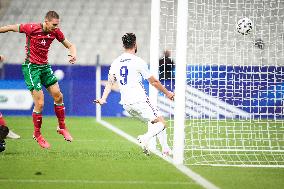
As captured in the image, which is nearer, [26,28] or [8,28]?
[8,28]

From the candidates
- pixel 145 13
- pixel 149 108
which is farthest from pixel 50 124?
pixel 145 13

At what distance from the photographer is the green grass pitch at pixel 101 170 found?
698 cm

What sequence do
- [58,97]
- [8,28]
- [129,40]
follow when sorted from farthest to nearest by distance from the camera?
[58,97] < [8,28] < [129,40]

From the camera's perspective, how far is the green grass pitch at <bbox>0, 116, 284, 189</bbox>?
275 inches

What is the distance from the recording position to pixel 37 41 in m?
9.87

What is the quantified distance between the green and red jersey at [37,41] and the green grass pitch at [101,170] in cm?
144

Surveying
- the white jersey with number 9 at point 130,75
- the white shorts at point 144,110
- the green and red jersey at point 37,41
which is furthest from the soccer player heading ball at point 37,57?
the white shorts at point 144,110

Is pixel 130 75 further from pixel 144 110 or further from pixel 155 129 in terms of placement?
pixel 155 129

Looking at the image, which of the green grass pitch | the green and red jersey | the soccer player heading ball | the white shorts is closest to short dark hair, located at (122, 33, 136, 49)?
the white shorts

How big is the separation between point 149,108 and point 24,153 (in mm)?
2157

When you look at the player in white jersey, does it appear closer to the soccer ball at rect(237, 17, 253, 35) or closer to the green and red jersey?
the green and red jersey

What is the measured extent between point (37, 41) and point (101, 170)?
108 inches

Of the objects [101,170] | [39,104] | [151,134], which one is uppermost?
[39,104]

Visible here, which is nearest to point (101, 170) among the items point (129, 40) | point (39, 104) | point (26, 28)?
point (129, 40)
